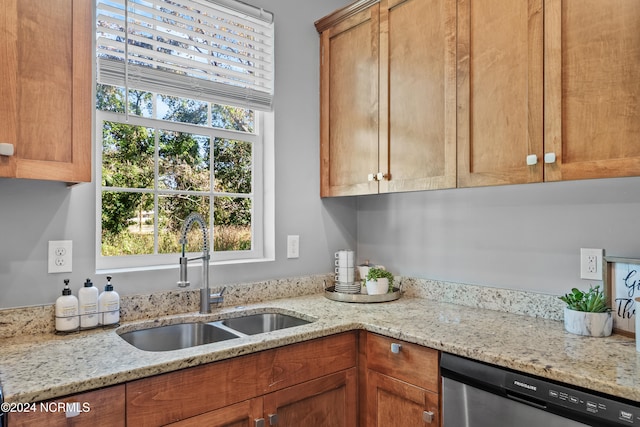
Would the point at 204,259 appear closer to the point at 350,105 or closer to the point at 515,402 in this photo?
the point at 350,105

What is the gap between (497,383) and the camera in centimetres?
128

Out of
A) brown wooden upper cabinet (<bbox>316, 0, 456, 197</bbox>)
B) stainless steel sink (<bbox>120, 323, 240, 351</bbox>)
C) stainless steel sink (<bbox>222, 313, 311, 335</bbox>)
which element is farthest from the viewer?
stainless steel sink (<bbox>222, 313, 311, 335</bbox>)

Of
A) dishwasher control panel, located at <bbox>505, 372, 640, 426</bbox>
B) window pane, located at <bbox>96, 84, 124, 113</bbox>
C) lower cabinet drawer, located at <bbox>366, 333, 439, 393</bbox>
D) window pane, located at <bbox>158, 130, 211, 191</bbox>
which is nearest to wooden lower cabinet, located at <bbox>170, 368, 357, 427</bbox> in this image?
lower cabinet drawer, located at <bbox>366, 333, 439, 393</bbox>

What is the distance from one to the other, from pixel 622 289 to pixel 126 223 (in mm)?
2036

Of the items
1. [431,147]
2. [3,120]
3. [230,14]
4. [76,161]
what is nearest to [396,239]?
[431,147]

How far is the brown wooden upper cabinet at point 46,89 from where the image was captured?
1.24 m

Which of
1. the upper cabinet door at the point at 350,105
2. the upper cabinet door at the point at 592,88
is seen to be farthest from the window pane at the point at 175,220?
the upper cabinet door at the point at 592,88

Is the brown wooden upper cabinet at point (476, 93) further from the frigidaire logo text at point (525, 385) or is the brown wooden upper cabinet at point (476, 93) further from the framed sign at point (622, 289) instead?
the frigidaire logo text at point (525, 385)

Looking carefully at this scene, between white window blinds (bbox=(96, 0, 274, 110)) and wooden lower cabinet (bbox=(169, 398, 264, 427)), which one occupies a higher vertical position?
white window blinds (bbox=(96, 0, 274, 110))

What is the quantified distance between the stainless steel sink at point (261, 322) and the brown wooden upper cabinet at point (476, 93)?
73cm

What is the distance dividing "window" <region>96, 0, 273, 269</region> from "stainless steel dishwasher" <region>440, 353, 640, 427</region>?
1238mm

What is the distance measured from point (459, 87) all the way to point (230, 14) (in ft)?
3.94

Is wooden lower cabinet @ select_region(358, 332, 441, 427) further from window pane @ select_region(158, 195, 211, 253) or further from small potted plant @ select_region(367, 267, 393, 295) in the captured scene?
window pane @ select_region(158, 195, 211, 253)

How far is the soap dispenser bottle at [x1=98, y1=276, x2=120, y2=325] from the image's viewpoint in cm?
159
